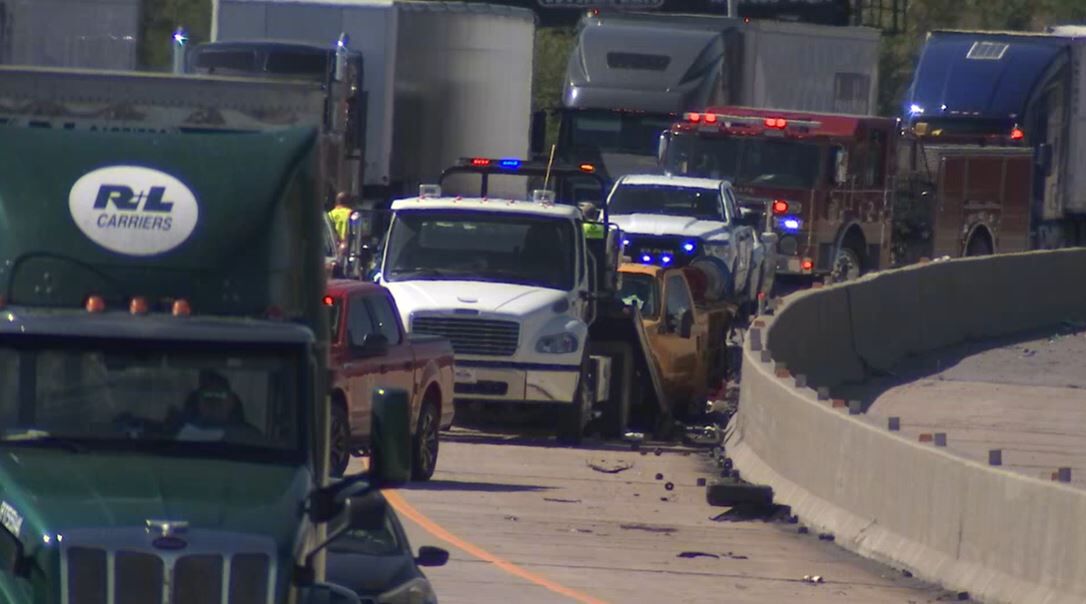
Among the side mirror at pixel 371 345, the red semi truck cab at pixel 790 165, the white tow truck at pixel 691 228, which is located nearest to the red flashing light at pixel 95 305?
the side mirror at pixel 371 345

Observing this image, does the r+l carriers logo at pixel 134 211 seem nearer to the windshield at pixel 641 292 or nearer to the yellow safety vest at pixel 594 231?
the yellow safety vest at pixel 594 231

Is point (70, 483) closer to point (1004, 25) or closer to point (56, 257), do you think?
point (56, 257)

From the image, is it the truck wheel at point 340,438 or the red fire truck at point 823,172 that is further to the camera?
the red fire truck at point 823,172

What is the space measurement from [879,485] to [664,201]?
19024mm

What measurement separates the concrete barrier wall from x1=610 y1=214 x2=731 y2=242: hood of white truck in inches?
158

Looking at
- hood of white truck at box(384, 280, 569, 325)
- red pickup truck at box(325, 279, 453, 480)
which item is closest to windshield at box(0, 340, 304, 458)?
red pickup truck at box(325, 279, 453, 480)

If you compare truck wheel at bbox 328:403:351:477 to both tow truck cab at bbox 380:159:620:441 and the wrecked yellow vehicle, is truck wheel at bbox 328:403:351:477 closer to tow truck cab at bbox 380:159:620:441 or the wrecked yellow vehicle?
tow truck cab at bbox 380:159:620:441

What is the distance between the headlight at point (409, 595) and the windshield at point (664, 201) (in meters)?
23.9

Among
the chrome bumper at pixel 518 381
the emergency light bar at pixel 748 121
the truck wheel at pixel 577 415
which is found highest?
the emergency light bar at pixel 748 121

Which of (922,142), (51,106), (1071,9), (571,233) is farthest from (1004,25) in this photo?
(51,106)

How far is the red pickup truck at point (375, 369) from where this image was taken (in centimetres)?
1650

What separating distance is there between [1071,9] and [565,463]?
2777 inches

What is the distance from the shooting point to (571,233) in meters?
21.9

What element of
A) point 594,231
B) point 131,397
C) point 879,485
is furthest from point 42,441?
point 594,231
